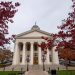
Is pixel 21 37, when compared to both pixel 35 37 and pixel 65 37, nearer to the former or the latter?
pixel 35 37

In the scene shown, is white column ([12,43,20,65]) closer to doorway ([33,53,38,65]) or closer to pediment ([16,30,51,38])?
pediment ([16,30,51,38])

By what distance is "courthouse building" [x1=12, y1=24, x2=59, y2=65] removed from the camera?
56159 mm

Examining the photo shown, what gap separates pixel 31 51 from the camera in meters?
56.5

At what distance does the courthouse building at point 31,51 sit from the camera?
5616cm

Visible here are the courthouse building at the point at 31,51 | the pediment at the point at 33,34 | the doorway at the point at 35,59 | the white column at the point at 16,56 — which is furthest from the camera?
the pediment at the point at 33,34

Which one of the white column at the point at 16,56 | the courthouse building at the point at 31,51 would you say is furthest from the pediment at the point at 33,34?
the white column at the point at 16,56

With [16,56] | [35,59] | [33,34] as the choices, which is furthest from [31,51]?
[33,34]

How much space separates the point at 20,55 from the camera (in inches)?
2352

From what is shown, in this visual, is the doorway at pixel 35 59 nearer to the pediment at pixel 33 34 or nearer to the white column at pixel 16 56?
the white column at pixel 16 56

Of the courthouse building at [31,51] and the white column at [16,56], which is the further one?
the courthouse building at [31,51]

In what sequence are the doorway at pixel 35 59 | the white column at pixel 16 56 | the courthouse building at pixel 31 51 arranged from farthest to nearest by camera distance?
the doorway at pixel 35 59
the courthouse building at pixel 31 51
the white column at pixel 16 56

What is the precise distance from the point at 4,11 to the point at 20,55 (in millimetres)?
49643

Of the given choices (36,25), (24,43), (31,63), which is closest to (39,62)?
(31,63)

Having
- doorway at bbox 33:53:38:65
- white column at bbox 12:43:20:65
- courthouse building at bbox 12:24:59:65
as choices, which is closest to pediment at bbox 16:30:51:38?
courthouse building at bbox 12:24:59:65
